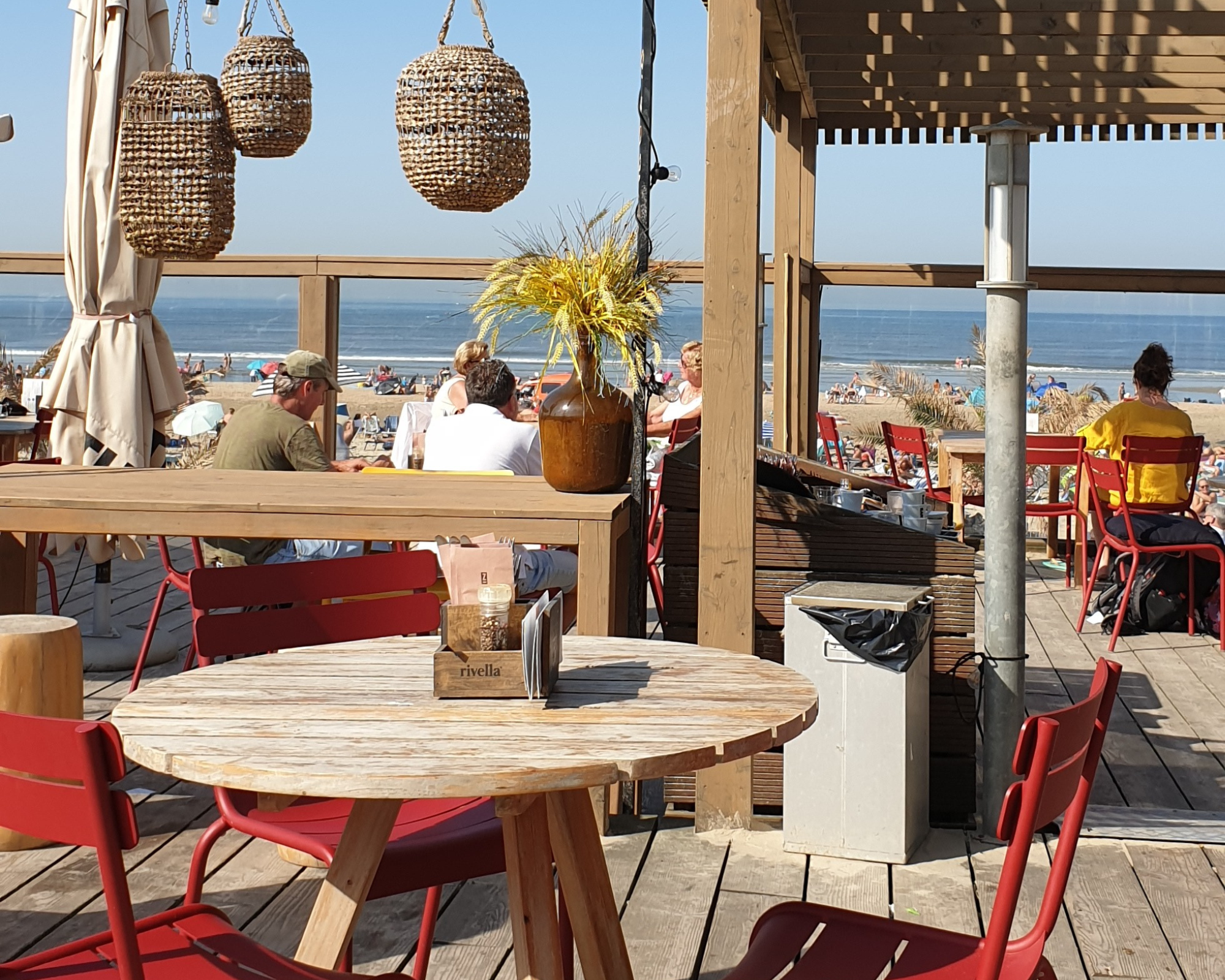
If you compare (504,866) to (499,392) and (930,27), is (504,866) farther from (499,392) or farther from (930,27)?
(930,27)

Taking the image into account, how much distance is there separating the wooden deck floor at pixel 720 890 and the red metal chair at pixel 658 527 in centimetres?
85

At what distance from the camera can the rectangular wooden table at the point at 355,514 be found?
339cm

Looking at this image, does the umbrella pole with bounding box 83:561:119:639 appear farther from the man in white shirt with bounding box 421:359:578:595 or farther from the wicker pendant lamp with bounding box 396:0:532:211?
the wicker pendant lamp with bounding box 396:0:532:211

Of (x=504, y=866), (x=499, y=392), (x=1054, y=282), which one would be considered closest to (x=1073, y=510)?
(x=1054, y=282)

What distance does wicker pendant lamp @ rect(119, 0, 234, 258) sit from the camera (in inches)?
173

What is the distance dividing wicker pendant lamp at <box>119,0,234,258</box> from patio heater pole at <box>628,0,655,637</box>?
1584 millimetres

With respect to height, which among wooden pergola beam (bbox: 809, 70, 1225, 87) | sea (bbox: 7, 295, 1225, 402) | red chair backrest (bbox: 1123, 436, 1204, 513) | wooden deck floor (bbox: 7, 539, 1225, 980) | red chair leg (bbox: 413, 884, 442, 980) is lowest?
wooden deck floor (bbox: 7, 539, 1225, 980)

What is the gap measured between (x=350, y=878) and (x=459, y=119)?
265 cm

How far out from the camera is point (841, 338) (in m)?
54.4

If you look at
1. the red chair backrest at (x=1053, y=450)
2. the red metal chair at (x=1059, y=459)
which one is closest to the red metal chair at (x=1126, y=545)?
the red metal chair at (x=1059, y=459)

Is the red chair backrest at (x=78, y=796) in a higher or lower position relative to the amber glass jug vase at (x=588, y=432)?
lower

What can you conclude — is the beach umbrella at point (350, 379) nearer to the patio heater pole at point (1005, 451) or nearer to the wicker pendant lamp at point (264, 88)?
the wicker pendant lamp at point (264, 88)

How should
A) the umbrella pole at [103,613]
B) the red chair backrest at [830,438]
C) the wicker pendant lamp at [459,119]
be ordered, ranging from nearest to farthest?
the wicker pendant lamp at [459,119], the umbrella pole at [103,613], the red chair backrest at [830,438]

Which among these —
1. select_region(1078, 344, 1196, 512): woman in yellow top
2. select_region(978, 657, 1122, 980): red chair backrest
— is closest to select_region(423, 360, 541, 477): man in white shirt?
select_region(978, 657, 1122, 980): red chair backrest
